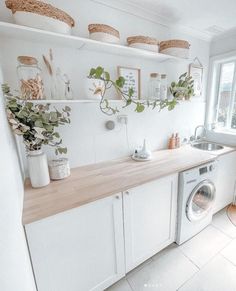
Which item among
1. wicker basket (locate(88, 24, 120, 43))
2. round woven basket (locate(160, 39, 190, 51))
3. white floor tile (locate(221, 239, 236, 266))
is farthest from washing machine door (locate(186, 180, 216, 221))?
wicker basket (locate(88, 24, 120, 43))

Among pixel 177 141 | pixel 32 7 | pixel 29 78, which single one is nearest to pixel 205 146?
pixel 177 141

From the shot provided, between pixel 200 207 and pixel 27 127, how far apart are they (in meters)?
1.94

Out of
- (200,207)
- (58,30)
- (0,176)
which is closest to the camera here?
(0,176)

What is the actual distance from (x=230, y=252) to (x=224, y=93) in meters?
2.13

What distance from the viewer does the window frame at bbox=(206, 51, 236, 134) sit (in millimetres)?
2352

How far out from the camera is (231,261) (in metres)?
1.55

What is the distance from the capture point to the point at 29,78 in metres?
1.18

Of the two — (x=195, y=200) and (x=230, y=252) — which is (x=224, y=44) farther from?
(x=230, y=252)

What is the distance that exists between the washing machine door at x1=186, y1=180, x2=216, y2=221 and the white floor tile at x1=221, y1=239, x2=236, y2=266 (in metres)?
0.35

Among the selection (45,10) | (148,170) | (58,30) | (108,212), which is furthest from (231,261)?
(45,10)

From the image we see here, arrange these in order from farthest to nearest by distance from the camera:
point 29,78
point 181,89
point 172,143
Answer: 1. point 172,143
2. point 181,89
3. point 29,78

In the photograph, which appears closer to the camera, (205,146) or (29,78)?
(29,78)

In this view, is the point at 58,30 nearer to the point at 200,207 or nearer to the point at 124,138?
the point at 124,138

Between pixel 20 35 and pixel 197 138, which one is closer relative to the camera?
pixel 20 35
